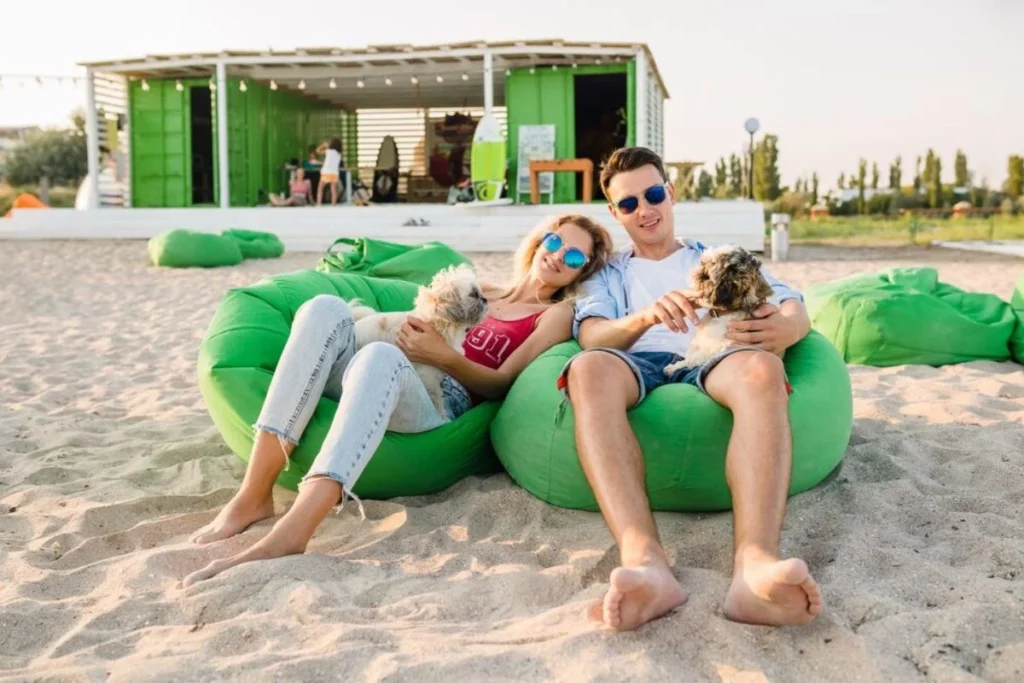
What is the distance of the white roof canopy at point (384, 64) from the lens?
48.3 ft

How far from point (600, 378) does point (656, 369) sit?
50cm

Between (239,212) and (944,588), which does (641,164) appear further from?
(239,212)

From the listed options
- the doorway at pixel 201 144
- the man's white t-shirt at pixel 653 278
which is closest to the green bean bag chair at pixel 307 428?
the man's white t-shirt at pixel 653 278

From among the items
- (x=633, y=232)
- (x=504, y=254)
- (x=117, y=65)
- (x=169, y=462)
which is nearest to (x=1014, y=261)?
(x=504, y=254)

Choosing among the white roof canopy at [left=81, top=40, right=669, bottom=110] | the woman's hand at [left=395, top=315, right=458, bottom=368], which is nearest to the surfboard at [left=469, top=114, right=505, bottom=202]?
the white roof canopy at [left=81, top=40, right=669, bottom=110]

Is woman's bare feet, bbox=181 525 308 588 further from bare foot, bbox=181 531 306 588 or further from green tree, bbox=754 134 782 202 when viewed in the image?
green tree, bbox=754 134 782 202

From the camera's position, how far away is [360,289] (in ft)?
13.9

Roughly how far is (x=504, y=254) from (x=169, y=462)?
9683 millimetres

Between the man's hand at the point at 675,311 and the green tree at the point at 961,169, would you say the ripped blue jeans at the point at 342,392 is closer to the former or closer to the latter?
the man's hand at the point at 675,311

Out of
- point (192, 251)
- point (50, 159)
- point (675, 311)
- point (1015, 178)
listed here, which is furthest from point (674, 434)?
point (50, 159)

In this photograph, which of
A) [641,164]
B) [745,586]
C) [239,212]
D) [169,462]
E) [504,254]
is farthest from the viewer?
[239,212]

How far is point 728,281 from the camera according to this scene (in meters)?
2.82

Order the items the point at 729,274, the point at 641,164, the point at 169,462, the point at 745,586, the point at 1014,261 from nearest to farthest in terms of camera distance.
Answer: the point at 745,586 → the point at 729,274 → the point at 641,164 → the point at 169,462 → the point at 1014,261

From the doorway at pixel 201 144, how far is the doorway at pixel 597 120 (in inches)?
260
